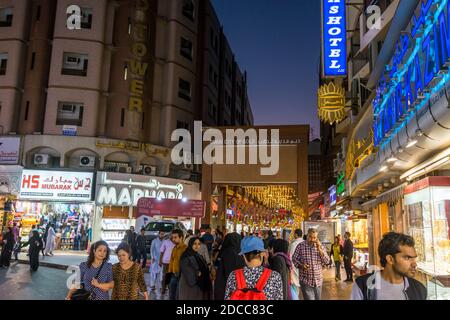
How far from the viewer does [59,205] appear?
27.8 metres

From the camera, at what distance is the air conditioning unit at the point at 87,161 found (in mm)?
29391

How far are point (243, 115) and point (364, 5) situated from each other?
45.4 meters

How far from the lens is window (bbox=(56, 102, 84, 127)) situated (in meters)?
29.4

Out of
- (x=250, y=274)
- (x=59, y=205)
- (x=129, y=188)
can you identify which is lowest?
(x=250, y=274)

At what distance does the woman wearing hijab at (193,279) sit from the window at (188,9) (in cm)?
3413

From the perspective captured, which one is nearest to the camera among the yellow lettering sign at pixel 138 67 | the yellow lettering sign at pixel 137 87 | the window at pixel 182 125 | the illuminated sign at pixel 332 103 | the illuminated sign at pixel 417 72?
the illuminated sign at pixel 417 72

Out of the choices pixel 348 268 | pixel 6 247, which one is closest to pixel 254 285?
pixel 348 268

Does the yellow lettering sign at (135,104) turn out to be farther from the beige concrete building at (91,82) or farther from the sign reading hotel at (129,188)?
the sign reading hotel at (129,188)

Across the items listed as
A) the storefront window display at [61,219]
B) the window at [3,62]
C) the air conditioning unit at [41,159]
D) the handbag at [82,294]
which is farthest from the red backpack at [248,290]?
the window at [3,62]

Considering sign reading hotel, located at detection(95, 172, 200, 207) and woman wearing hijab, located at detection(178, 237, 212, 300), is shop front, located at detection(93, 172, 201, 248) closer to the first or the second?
sign reading hotel, located at detection(95, 172, 200, 207)

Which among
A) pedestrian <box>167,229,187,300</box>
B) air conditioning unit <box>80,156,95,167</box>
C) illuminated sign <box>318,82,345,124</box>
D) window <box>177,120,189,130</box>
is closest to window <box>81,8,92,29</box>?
air conditioning unit <box>80,156,95,167</box>

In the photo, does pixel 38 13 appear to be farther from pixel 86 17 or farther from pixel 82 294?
pixel 82 294

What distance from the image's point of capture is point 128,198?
29.1 metres

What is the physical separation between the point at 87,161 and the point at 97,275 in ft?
85.3
